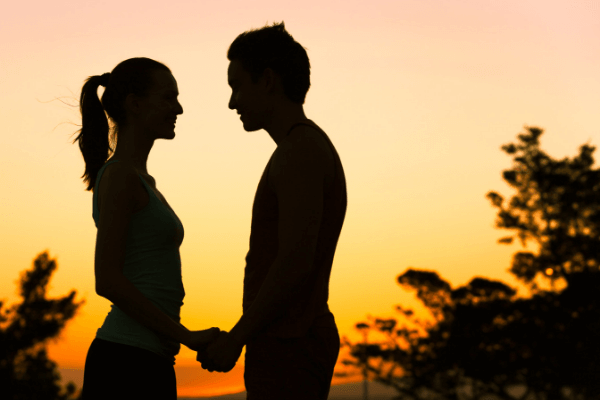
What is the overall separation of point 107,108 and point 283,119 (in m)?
0.98

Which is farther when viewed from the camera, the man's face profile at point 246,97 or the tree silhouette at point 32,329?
the tree silhouette at point 32,329

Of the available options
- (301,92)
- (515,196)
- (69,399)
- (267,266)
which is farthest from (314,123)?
(69,399)

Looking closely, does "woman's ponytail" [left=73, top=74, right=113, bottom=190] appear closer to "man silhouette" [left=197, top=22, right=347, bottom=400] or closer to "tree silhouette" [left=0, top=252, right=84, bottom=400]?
"man silhouette" [left=197, top=22, right=347, bottom=400]

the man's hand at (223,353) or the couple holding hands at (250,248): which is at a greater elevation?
the couple holding hands at (250,248)

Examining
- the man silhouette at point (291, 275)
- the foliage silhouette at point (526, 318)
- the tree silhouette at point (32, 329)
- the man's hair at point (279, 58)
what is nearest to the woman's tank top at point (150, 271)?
the man silhouette at point (291, 275)

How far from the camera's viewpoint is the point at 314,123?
8.79ft

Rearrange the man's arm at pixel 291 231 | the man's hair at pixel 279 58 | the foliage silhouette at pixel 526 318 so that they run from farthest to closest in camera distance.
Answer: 1. the foliage silhouette at pixel 526 318
2. the man's hair at pixel 279 58
3. the man's arm at pixel 291 231

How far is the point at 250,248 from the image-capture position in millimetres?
2586

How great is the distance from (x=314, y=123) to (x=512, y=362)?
2909 centimetres

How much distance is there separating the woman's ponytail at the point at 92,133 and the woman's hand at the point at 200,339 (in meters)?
0.91

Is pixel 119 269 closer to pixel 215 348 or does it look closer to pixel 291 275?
pixel 215 348

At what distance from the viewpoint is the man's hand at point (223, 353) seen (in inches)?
101

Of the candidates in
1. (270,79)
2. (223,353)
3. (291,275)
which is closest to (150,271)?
(223,353)

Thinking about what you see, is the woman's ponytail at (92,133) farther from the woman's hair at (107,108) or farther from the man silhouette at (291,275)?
the man silhouette at (291,275)
